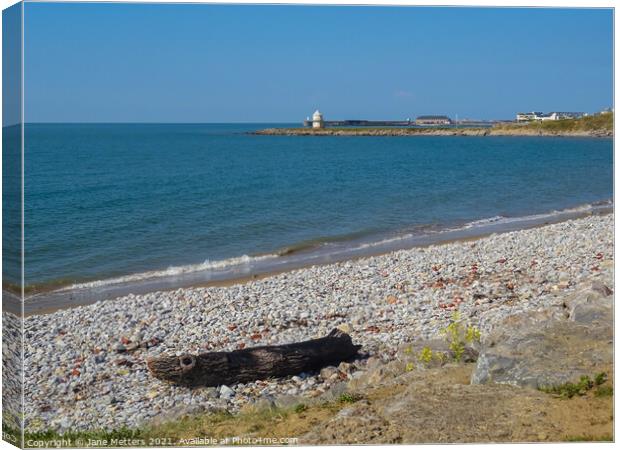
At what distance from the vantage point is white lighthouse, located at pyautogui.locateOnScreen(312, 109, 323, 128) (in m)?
11.5

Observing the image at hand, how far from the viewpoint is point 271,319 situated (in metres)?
11.8

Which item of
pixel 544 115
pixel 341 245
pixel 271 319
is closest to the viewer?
pixel 271 319

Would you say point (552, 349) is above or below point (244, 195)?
below

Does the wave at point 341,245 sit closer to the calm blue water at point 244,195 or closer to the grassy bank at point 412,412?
the calm blue water at point 244,195

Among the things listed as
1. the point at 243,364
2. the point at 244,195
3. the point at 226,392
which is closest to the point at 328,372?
the point at 243,364

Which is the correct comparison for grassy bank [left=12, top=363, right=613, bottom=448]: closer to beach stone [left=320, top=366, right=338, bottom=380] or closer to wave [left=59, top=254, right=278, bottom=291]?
beach stone [left=320, top=366, right=338, bottom=380]

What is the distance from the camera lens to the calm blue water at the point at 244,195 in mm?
12945

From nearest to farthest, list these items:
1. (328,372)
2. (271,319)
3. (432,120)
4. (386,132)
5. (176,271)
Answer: (328,372) → (271,319) → (432,120) → (176,271) → (386,132)

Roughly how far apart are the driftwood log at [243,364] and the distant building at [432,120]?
4.10 m

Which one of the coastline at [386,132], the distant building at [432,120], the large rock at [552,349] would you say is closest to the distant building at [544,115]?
the coastline at [386,132]

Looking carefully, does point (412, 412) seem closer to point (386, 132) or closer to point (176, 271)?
point (176, 271)

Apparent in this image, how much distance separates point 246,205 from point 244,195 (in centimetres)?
120

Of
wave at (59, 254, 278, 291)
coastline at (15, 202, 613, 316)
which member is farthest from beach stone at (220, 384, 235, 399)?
wave at (59, 254, 278, 291)

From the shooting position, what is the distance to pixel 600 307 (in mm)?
9641
